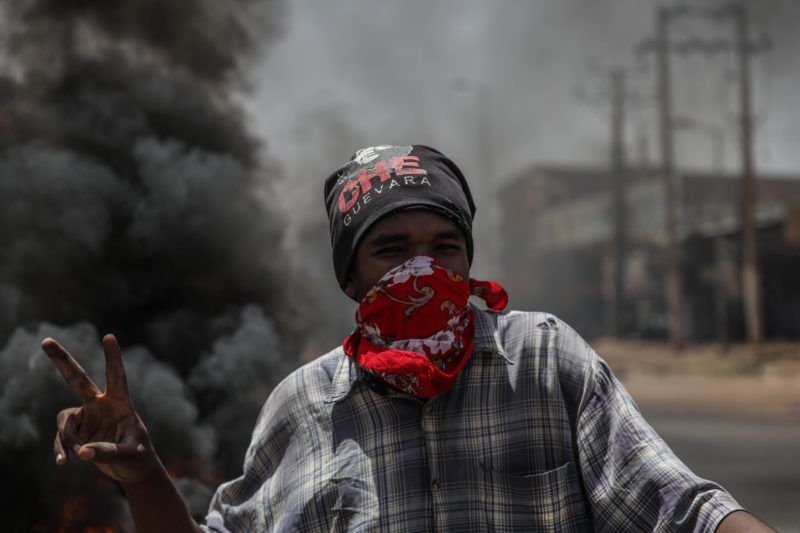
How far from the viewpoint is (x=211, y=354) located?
6383 mm

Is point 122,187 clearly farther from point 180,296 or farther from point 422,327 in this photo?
point 422,327

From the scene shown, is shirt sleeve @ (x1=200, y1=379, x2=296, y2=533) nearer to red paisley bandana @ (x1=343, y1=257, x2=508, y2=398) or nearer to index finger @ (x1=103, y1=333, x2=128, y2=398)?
red paisley bandana @ (x1=343, y1=257, x2=508, y2=398)

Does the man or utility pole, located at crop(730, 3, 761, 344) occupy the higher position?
utility pole, located at crop(730, 3, 761, 344)

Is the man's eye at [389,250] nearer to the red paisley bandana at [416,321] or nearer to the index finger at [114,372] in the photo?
the red paisley bandana at [416,321]

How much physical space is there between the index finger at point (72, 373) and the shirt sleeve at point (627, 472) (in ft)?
2.55

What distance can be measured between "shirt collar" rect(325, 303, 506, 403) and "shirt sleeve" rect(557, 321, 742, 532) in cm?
14

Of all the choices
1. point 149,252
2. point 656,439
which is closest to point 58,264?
point 149,252

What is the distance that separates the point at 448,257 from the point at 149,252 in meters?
5.61

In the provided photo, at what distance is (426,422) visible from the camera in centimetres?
145

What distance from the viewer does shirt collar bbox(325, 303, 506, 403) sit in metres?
1.50

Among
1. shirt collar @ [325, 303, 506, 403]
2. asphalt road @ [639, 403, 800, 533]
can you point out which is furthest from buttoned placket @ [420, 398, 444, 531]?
asphalt road @ [639, 403, 800, 533]

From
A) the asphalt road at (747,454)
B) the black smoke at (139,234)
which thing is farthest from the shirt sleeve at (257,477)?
the asphalt road at (747,454)

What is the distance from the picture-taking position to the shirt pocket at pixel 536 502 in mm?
1393

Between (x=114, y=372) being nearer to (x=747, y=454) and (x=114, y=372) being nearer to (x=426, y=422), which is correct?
(x=426, y=422)
